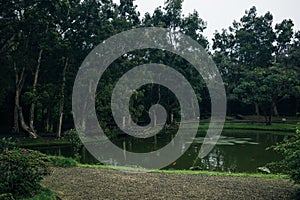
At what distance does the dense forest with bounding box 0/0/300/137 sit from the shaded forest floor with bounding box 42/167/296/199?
10.6 ft

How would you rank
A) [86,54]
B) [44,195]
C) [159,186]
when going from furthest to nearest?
[86,54] → [159,186] → [44,195]

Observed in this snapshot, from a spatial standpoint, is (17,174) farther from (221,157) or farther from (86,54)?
(86,54)

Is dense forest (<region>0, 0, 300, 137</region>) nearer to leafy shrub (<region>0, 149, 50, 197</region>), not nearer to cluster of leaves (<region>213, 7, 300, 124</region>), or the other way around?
cluster of leaves (<region>213, 7, 300, 124</region>)

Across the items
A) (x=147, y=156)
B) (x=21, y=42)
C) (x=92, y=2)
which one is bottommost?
(x=147, y=156)

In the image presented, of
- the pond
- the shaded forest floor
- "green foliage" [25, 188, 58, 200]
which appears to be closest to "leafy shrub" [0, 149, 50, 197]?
"green foliage" [25, 188, 58, 200]

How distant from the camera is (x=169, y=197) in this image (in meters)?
6.68

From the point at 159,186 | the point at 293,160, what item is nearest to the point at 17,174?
the point at 159,186

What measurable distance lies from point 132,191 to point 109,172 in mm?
2548

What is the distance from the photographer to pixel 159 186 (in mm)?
7648

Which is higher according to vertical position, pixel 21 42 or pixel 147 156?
pixel 21 42

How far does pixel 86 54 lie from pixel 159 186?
16.4m

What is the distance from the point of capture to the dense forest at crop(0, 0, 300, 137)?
770 inches

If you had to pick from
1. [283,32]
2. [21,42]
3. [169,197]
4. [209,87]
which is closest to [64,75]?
[21,42]

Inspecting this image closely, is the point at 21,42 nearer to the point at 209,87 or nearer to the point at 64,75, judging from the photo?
the point at 64,75
